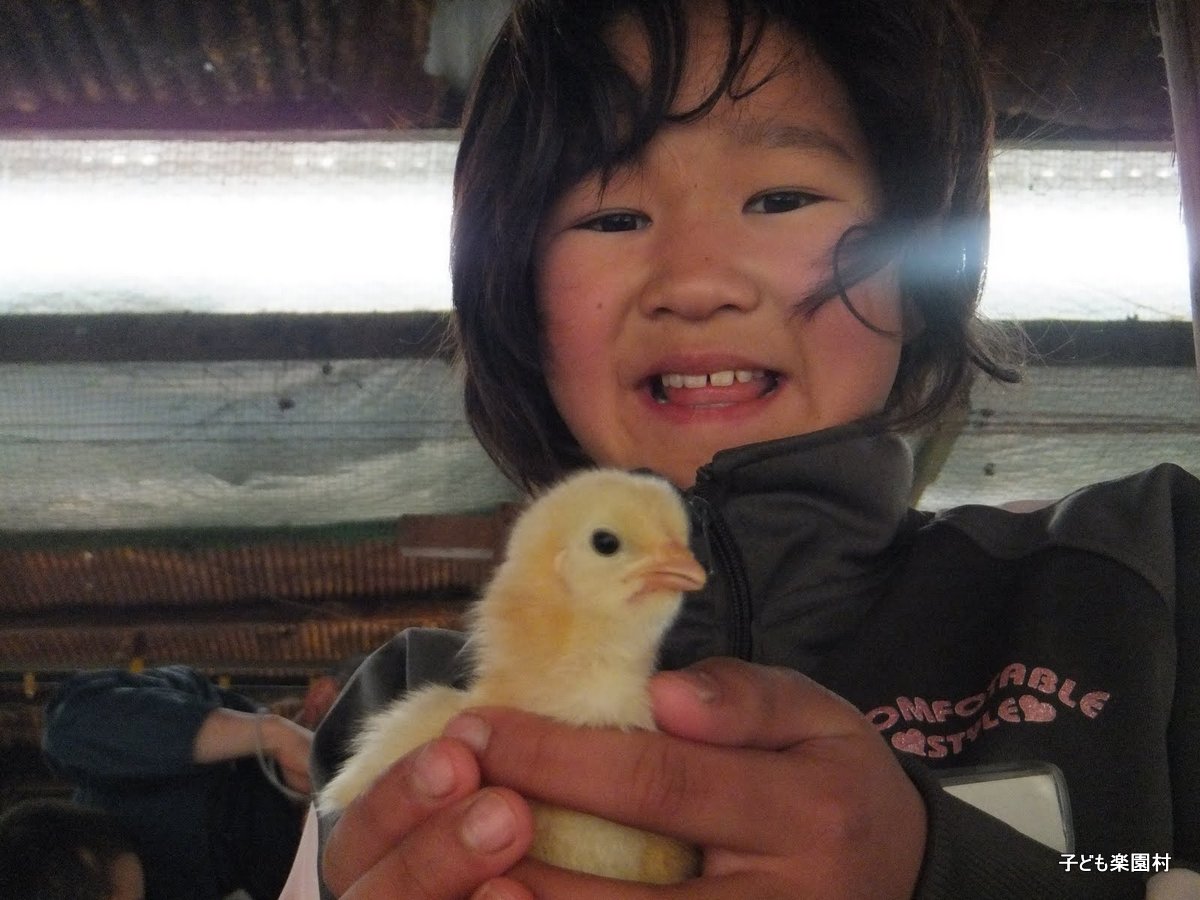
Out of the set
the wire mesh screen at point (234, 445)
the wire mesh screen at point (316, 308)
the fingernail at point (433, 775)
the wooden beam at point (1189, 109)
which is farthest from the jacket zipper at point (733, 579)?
the wire mesh screen at point (234, 445)

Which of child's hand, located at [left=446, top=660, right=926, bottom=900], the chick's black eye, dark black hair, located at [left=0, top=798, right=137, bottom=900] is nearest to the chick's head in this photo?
the chick's black eye

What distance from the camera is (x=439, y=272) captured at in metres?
1.96

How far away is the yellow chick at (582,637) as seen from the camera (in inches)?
29.6

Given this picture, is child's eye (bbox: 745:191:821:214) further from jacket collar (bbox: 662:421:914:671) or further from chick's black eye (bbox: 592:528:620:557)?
chick's black eye (bbox: 592:528:620:557)

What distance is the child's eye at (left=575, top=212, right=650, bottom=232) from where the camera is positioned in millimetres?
1249

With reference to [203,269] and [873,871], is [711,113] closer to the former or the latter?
[873,871]

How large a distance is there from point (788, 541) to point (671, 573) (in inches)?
16.0

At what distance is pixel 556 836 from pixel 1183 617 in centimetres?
78

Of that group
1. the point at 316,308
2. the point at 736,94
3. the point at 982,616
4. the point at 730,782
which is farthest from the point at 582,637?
the point at 316,308

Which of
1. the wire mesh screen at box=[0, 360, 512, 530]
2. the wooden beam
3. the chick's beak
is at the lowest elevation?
the wire mesh screen at box=[0, 360, 512, 530]

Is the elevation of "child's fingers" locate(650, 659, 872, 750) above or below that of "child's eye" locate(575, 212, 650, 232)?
below

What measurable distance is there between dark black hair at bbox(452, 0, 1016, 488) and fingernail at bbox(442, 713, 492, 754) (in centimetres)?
68

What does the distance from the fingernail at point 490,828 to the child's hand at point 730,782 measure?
3cm

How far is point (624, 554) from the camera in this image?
2.70ft
